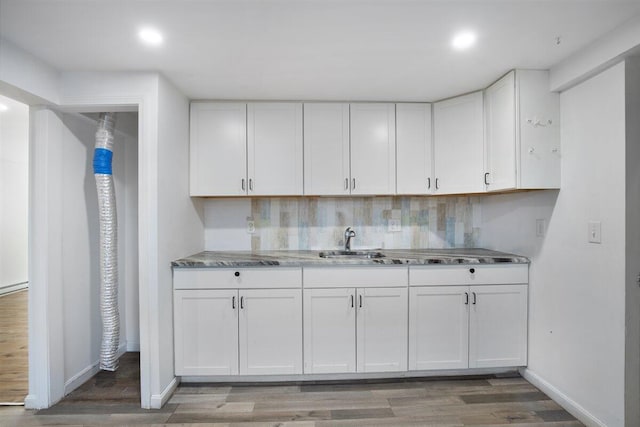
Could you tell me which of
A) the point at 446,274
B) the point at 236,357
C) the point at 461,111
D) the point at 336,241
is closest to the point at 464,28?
the point at 461,111

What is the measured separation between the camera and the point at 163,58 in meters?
1.98

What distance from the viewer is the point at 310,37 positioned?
1.74 meters

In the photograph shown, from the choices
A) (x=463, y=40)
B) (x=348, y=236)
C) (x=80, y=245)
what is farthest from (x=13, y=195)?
(x=463, y=40)

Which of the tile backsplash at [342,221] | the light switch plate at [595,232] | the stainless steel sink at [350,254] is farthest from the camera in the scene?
the tile backsplash at [342,221]

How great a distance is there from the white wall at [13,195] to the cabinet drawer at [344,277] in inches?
187

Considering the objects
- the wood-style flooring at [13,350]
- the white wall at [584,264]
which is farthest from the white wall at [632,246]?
the wood-style flooring at [13,350]

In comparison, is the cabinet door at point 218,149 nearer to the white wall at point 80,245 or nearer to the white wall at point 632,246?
the white wall at point 80,245

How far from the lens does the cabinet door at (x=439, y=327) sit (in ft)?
7.95

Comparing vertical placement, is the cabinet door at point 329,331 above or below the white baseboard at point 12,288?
above

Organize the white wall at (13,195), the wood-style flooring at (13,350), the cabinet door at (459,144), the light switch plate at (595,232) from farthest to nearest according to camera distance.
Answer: the white wall at (13,195) < the cabinet door at (459,144) < the wood-style flooring at (13,350) < the light switch plate at (595,232)

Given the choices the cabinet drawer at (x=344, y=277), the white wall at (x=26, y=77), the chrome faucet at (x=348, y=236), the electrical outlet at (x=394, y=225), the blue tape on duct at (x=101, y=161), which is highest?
the white wall at (x=26, y=77)

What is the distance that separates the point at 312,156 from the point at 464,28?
141 cm

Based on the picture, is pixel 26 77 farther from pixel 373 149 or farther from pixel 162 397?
pixel 373 149

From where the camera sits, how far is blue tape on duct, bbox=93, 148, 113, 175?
227 cm
